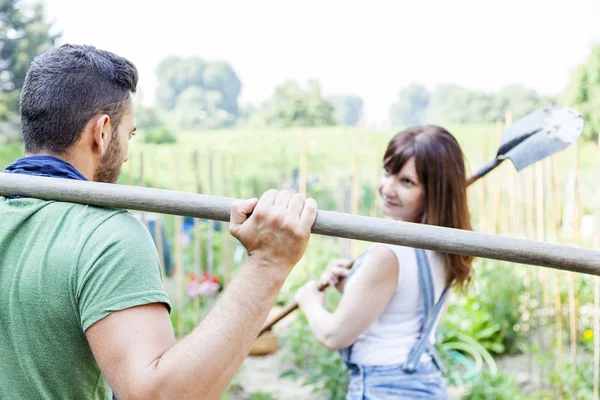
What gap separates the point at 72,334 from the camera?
109 cm

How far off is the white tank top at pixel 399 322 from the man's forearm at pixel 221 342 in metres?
0.84

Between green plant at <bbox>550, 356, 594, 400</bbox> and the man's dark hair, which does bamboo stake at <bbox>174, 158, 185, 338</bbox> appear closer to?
green plant at <bbox>550, 356, 594, 400</bbox>

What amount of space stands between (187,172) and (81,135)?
14.2m

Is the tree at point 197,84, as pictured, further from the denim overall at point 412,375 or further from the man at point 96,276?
the man at point 96,276

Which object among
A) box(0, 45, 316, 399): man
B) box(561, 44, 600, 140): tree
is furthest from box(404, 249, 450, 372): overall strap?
box(561, 44, 600, 140): tree

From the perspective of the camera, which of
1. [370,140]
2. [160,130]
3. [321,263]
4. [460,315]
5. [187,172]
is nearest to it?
[460,315]

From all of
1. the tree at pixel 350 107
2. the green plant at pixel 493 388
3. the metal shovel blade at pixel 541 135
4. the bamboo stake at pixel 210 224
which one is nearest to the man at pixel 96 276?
the metal shovel blade at pixel 541 135

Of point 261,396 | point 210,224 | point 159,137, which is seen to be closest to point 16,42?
point 159,137

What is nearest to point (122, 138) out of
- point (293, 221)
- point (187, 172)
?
point (293, 221)

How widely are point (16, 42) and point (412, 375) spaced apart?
17095 millimetres

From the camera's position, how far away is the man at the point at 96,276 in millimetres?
1013

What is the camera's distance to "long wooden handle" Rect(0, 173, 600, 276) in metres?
1.21

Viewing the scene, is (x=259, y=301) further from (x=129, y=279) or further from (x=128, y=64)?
(x=128, y=64)

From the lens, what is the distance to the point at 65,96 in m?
1.23
